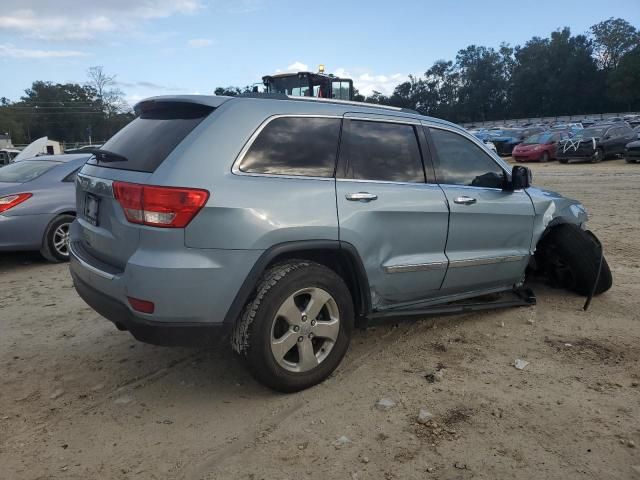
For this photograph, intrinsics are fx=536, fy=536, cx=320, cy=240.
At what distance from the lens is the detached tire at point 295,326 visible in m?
3.13

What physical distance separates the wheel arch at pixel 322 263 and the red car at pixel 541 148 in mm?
25576

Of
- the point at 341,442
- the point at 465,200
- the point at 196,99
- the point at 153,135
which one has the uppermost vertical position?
the point at 196,99

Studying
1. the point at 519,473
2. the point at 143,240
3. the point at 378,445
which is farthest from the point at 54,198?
the point at 519,473

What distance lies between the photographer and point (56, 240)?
23.6ft

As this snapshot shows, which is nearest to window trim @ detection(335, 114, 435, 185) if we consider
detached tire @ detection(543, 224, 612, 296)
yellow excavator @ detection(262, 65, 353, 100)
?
detached tire @ detection(543, 224, 612, 296)

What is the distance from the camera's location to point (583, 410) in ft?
10.3

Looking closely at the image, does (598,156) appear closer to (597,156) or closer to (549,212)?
(597,156)

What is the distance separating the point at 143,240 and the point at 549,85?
117m

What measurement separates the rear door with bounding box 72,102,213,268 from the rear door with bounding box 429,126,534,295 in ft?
6.34

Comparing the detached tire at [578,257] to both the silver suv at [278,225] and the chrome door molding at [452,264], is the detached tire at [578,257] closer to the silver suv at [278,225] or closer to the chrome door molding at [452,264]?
the chrome door molding at [452,264]

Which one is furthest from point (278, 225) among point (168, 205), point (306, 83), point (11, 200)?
point (306, 83)

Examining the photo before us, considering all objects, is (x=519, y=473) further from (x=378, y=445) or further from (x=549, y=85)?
(x=549, y=85)

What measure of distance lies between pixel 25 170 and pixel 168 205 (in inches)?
225

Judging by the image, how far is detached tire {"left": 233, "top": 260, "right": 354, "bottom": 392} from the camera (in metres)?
3.13
